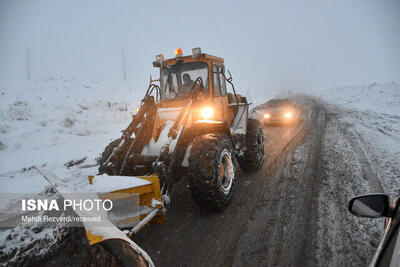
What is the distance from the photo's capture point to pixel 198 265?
2.59 meters

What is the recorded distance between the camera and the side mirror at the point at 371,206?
143 centimetres

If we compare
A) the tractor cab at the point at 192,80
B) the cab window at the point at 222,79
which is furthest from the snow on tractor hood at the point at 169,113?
the cab window at the point at 222,79

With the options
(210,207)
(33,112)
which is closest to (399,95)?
(210,207)

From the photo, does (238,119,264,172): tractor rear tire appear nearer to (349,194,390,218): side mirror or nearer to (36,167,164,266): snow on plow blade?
(36,167,164,266): snow on plow blade

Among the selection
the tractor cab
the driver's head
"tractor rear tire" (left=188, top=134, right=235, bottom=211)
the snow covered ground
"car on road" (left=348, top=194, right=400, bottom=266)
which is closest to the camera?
"car on road" (left=348, top=194, right=400, bottom=266)

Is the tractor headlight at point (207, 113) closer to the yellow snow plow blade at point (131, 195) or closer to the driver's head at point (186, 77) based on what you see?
the driver's head at point (186, 77)

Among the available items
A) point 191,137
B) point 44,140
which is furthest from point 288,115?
point 44,140

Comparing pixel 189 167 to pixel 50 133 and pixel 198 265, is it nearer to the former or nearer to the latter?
pixel 198 265

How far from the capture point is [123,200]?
9.48 feet

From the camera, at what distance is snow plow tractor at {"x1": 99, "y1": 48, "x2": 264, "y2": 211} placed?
3357 millimetres

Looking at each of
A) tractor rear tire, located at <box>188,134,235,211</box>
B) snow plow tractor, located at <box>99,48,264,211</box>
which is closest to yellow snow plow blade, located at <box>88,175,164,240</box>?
snow plow tractor, located at <box>99,48,264,211</box>

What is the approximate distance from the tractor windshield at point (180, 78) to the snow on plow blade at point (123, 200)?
2489 millimetres

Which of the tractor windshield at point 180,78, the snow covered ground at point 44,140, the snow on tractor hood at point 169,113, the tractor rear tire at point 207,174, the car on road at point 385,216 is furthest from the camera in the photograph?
the tractor windshield at point 180,78

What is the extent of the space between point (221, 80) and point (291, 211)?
10.2 feet
